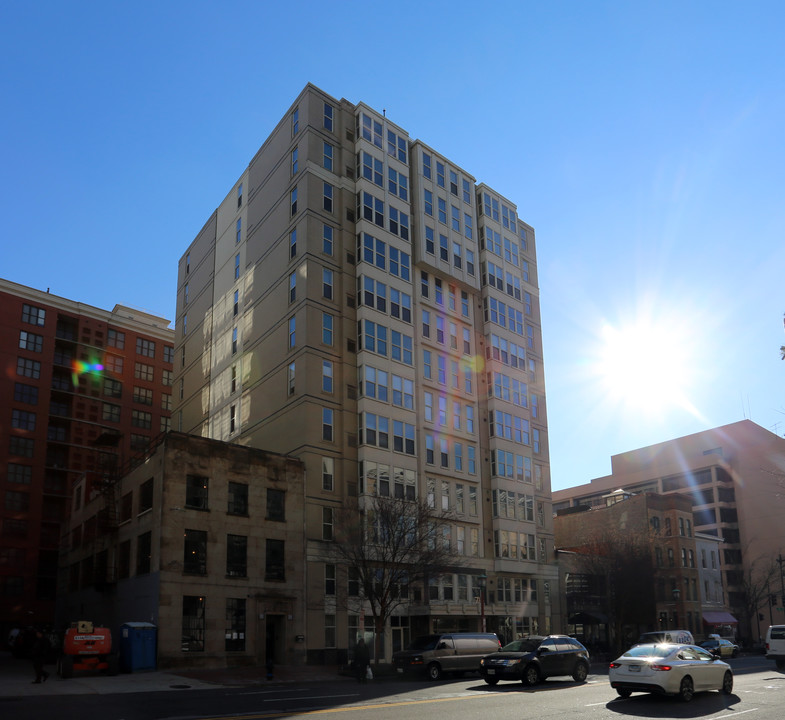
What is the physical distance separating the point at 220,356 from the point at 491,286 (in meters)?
22.8

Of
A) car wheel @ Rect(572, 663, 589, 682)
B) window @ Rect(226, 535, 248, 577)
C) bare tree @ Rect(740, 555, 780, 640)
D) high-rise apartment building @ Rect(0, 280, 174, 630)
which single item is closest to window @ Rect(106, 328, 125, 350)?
high-rise apartment building @ Rect(0, 280, 174, 630)

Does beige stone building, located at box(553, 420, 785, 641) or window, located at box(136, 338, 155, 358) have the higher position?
window, located at box(136, 338, 155, 358)

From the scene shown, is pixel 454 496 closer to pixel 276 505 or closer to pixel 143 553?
pixel 276 505

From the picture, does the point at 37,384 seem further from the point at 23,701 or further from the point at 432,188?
the point at 23,701

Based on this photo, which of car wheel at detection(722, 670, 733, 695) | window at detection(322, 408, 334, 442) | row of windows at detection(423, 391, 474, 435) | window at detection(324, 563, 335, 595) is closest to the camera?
car wheel at detection(722, 670, 733, 695)

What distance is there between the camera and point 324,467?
1869 inches

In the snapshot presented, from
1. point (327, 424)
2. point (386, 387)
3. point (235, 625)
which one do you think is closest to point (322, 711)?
point (235, 625)

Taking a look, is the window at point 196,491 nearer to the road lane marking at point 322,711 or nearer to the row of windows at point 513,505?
the road lane marking at point 322,711

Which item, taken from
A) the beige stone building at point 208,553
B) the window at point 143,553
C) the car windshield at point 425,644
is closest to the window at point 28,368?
the beige stone building at point 208,553

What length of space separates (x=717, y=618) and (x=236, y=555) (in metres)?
59.2

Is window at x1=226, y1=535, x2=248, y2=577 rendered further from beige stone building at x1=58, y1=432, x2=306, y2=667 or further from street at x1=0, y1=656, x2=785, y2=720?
street at x1=0, y1=656, x2=785, y2=720

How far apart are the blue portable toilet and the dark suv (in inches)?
630

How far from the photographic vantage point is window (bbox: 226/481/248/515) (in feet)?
136

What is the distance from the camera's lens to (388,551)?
4088 cm
